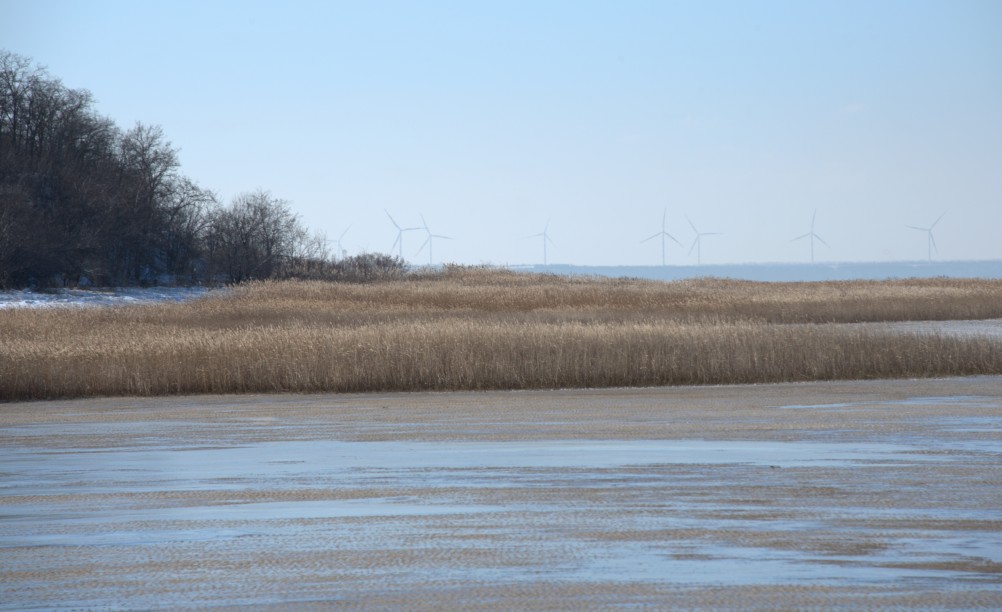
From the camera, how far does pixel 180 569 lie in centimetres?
782

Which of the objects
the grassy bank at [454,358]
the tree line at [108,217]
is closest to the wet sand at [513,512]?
the grassy bank at [454,358]

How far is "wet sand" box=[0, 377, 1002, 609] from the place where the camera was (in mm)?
7188

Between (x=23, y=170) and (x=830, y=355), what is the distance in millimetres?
52476

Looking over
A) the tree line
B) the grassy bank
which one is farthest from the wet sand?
the tree line

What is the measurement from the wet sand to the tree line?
4539 cm

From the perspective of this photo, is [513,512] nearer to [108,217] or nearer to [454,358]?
[454,358]

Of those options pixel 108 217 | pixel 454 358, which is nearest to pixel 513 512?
pixel 454 358

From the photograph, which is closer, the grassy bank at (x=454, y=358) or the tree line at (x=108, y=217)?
the grassy bank at (x=454, y=358)

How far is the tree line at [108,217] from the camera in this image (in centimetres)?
6053

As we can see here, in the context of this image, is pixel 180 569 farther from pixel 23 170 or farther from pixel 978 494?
pixel 23 170

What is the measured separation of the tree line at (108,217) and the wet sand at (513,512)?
45.4 m

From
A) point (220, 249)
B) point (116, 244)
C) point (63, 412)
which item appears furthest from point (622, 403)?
point (220, 249)

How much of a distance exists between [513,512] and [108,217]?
64.9m

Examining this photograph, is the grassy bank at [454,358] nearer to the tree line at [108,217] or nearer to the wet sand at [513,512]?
the wet sand at [513,512]
